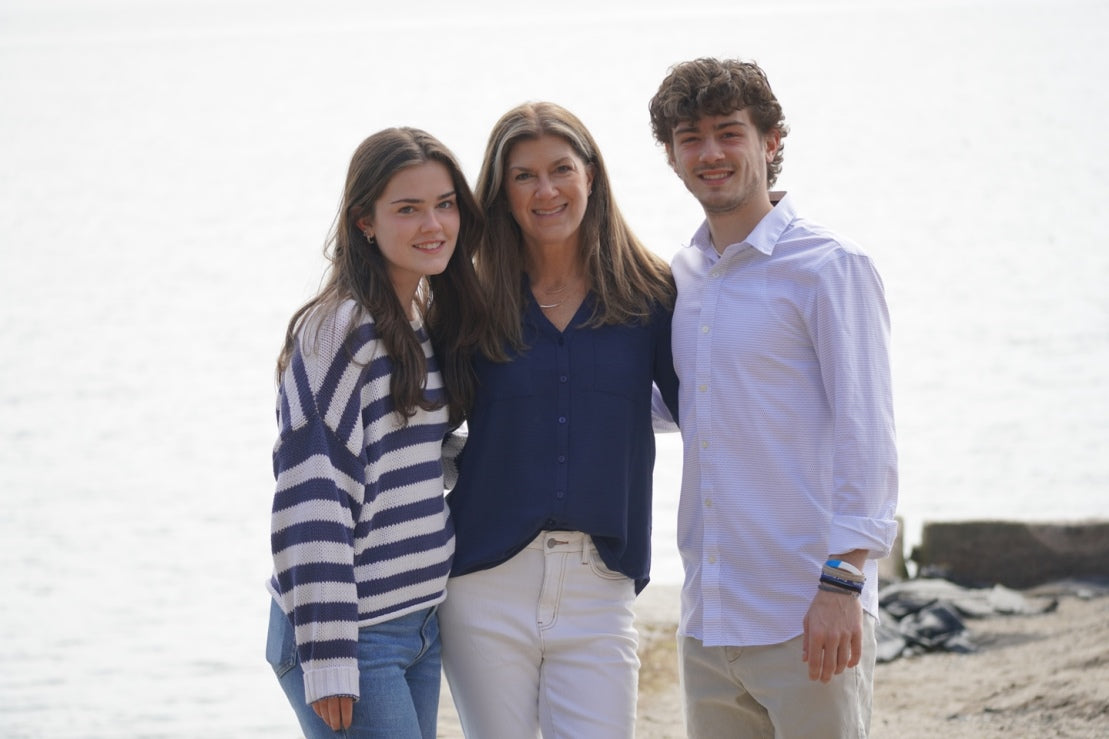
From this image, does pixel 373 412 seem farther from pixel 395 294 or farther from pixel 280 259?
pixel 280 259

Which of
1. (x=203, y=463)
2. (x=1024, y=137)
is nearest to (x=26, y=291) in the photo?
(x=203, y=463)

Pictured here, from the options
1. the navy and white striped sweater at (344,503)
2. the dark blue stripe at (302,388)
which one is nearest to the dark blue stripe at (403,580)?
the navy and white striped sweater at (344,503)

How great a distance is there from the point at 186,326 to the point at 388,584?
16267 millimetres

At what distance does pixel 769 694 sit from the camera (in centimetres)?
302

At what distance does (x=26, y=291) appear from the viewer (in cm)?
2080

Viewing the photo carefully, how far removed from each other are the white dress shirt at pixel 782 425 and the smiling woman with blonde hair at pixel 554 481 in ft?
0.52

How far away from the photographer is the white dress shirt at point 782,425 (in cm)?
288

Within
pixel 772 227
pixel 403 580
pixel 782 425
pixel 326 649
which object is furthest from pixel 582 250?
pixel 326 649

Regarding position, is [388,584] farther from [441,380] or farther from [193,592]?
[193,592]

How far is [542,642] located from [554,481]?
0.35 m

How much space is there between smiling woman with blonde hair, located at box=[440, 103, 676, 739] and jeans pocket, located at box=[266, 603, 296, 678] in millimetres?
377

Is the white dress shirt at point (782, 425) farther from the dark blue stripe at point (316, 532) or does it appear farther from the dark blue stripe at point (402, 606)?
the dark blue stripe at point (316, 532)

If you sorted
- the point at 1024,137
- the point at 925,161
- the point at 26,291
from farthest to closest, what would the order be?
the point at 1024,137 → the point at 925,161 → the point at 26,291

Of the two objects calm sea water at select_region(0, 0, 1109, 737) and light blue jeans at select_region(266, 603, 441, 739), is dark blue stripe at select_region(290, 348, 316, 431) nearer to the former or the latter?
light blue jeans at select_region(266, 603, 441, 739)
